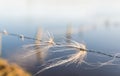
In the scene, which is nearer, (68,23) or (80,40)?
(80,40)

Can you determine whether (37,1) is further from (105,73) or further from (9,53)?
(105,73)

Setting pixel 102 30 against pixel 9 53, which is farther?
pixel 102 30

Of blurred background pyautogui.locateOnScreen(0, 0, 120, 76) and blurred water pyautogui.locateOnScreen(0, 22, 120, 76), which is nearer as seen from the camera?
blurred water pyautogui.locateOnScreen(0, 22, 120, 76)

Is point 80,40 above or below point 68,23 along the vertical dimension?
above

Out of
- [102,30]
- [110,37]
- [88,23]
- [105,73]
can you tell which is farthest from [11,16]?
[105,73]

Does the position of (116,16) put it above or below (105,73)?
above

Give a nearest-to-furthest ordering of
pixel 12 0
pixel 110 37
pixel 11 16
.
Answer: pixel 110 37 < pixel 11 16 < pixel 12 0

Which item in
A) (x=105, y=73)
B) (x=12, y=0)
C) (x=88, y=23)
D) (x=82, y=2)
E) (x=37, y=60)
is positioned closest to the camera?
(x=105, y=73)

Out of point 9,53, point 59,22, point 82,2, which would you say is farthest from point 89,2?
point 9,53

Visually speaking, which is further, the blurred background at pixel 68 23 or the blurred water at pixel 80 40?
the blurred background at pixel 68 23
